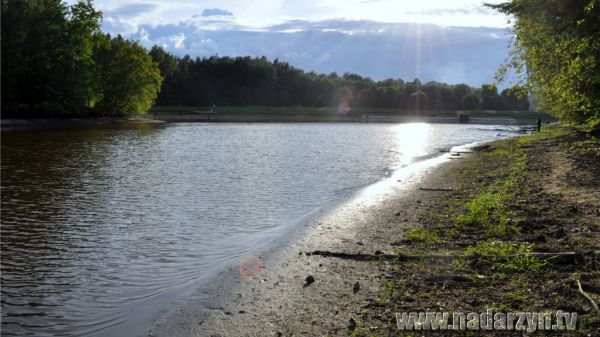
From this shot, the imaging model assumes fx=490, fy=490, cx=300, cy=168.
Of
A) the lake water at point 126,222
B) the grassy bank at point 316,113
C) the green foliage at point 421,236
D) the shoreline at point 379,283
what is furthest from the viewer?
the grassy bank at point 316,113

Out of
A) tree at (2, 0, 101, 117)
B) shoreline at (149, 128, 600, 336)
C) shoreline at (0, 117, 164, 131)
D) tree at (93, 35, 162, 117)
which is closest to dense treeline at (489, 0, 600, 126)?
shoreline at (149, 128, 600, 336)

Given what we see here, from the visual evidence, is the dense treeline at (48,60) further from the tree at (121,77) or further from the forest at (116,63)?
the tree at (121,77)

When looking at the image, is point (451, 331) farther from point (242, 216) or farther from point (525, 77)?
point (525, 77)

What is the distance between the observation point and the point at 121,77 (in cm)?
9894

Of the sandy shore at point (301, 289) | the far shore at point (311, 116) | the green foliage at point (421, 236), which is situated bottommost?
the sandy shore at point (301, 289)

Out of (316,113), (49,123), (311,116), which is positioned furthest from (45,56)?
(316,113)

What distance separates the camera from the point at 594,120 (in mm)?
25859

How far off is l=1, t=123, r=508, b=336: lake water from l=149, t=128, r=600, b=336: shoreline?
140 cm

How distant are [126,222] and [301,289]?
8736 mm

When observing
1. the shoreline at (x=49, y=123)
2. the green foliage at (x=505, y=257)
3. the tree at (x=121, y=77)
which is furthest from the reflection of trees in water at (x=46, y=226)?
the tree at (x=121, y=77)

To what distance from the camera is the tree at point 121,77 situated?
98.4 m

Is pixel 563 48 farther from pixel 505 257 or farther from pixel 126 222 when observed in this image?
pixel 126 222

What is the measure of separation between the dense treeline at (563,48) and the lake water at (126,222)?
402 inches

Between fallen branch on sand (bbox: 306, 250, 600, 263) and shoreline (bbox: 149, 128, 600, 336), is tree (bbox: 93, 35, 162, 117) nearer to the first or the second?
shoreline (bbox: 149, 128, 600, 336)
